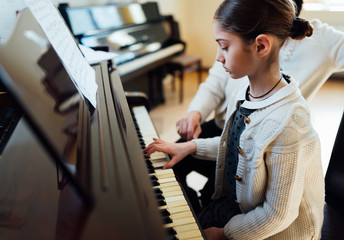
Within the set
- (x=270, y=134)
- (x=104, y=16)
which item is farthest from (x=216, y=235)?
(x=104, y=16)

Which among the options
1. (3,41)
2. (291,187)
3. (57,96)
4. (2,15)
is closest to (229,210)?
(291,187)

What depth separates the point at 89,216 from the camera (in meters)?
0.59

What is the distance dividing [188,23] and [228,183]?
4341 millimetres

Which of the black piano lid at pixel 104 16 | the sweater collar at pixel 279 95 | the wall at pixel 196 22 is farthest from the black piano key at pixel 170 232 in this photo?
the wall at pixel 196 22

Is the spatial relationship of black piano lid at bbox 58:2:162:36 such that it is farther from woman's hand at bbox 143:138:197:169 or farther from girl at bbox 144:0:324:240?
girl at bbox 144:0:324:240

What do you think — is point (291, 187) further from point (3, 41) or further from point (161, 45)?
point (161, 45)

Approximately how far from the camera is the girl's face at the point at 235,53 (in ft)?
2.60

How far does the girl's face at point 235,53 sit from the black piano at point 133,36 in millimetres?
1605

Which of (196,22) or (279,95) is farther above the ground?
(279,95)

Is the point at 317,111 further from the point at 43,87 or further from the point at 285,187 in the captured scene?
the point at 43,87

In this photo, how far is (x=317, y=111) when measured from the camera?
3096mm

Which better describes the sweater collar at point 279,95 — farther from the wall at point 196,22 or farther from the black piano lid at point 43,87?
the wall at point 196,22

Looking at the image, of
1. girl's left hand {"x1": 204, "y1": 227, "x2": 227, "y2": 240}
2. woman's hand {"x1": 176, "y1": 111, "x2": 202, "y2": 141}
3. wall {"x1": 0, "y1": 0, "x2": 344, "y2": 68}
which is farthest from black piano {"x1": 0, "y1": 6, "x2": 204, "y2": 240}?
wall {"x1": 0, "y1": 0, "x2": 344, "y2": 68}

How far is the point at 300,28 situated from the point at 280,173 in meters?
0.42
